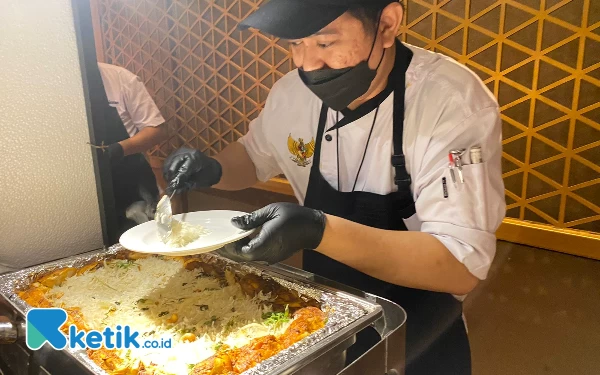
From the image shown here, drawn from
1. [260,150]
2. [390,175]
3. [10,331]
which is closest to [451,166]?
[390,175]

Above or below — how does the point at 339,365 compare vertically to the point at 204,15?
below

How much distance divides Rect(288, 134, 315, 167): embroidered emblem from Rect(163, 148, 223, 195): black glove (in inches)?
6.7

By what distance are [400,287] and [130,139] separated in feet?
1.95

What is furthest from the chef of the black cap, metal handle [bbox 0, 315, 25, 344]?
metal handle [bbox 0, 315, 25, 344]

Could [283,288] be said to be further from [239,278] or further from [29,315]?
[29,315]

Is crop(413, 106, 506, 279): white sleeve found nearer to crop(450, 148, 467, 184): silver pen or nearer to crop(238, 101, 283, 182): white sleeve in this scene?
crop(450, 148, 467, 184): silver pen

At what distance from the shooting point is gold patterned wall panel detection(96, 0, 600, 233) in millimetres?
831

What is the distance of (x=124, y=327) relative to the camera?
0.69m

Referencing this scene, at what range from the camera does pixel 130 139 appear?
0.90 m

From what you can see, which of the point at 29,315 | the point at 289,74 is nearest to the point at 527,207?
the point at 289,74

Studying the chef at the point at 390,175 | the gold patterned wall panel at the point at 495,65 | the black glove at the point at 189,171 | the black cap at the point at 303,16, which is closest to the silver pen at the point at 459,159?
the chef at the point at 390,175

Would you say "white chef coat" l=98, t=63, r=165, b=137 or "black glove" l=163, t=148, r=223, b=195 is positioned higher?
"white chef coat" l=98, t=63, r=165, b=137

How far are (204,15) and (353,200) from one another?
48 cm

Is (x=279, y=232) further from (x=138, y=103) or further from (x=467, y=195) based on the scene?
(x=138, y=103)
